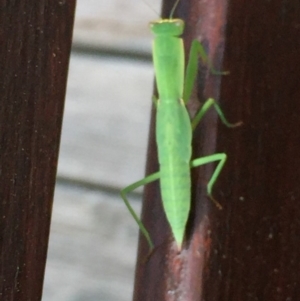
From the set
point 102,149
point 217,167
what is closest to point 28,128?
point 217,167

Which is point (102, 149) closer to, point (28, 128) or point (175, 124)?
point (175, 124)

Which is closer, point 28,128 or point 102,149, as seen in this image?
point 28,128

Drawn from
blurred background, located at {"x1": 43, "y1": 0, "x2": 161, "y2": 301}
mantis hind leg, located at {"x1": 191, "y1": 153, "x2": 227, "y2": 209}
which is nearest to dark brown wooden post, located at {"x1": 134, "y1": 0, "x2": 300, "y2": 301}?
mantis hind leg, located at {"x1": 191, "y1": 153, "x2": 227, "y2": 209}

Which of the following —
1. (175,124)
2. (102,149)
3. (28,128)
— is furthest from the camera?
(102,149)

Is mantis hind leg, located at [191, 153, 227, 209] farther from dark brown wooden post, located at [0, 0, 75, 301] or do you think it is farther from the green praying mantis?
dark brown wooden post, located at [0, 0, 75, 301]

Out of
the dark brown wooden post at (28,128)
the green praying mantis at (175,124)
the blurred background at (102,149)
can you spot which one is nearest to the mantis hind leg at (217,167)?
the green praying mantis at (175,124)
